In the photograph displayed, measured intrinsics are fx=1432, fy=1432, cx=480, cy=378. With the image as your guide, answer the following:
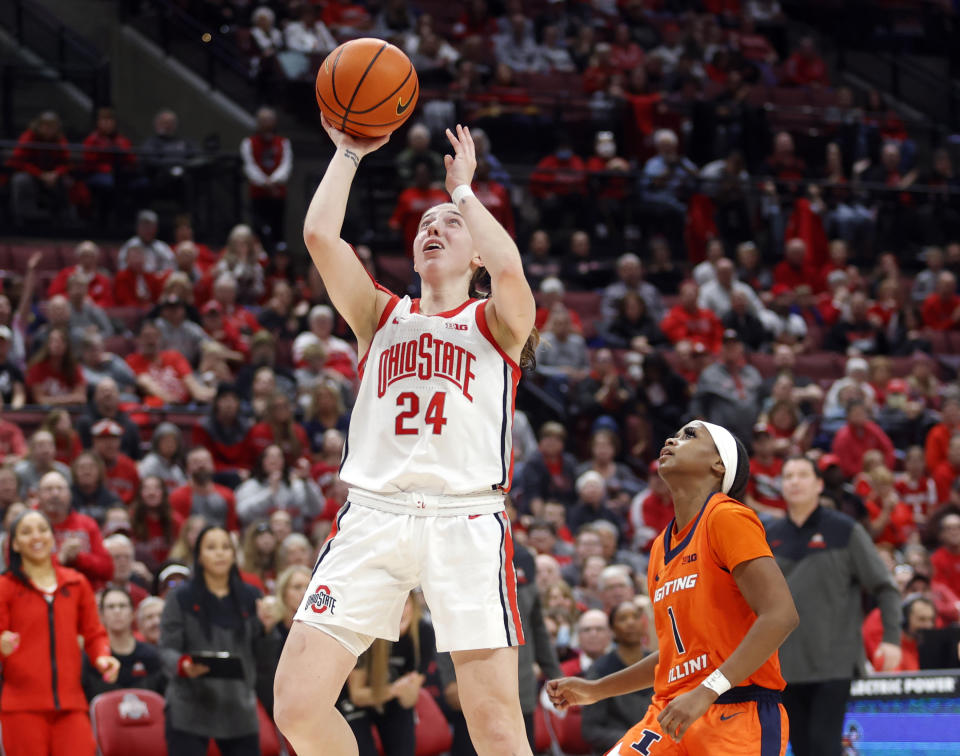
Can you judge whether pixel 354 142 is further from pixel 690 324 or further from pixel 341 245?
pixel 690 324

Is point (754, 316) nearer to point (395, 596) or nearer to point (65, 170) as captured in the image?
point (65, 170)

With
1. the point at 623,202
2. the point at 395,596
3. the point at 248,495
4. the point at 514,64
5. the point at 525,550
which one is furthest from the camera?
the point at 514,64

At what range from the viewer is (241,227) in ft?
44.5

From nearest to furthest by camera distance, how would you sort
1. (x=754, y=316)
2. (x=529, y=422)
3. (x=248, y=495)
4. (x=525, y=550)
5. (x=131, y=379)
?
(x=525, y=550), (x=248, y=495), (x=131, y=379), (x=529, y=422), (x=754, y=316)

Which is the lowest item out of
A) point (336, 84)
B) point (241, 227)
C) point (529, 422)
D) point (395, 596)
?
point (395, 596)

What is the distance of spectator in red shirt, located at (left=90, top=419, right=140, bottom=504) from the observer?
34.0 feet

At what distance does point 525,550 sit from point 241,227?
638cm

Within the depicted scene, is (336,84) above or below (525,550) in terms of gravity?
above

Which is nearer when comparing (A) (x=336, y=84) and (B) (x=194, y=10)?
(A) (x=336, y=84)

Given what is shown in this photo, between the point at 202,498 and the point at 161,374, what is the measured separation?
194 cm

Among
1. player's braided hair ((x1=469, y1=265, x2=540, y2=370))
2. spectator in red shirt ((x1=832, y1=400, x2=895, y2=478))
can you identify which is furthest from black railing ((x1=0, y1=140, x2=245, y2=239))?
player's braided hair ((x1=469, y1=265, x2=540, y2=370))

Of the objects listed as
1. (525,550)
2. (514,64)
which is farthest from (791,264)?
(525,550)

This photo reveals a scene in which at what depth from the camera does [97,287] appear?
42.1 feet

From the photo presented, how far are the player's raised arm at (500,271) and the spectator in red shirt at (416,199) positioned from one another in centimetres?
988
